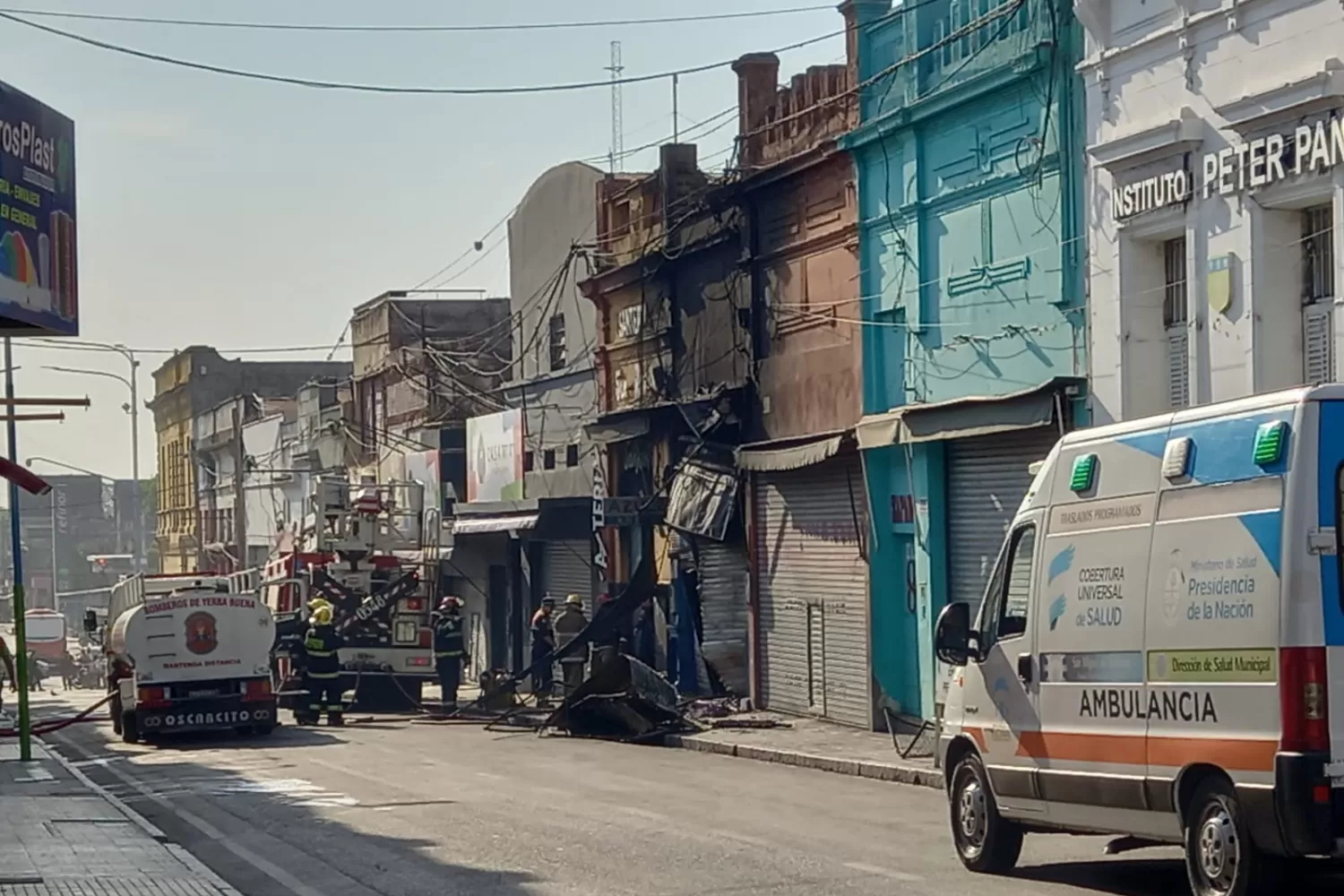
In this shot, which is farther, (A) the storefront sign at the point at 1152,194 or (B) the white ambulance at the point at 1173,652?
(A) the storefront sign at the point at 1152,194

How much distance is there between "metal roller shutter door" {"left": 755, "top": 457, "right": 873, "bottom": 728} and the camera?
85.9ft

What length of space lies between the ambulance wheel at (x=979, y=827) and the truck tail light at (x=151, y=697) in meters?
16.7

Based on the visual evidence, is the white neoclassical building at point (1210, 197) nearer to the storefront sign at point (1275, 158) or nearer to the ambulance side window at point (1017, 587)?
the storefront sign at point (1275, 158)

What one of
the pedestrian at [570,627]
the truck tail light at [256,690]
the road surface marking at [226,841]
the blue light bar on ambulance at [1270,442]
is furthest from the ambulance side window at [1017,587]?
the pedestrian at [570,627]

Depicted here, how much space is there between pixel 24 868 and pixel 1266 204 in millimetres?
11147

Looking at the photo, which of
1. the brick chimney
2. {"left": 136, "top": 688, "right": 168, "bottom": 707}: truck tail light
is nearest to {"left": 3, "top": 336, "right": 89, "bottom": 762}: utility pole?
{"left": 136, "top": 688, "right": 168, "bottom": 707}: truck tail light

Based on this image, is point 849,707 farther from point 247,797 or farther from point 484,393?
point 484,393

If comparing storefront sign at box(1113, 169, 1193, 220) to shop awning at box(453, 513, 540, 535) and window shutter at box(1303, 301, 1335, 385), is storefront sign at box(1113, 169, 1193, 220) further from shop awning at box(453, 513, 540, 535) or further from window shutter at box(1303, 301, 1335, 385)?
shop awning at box(453, 513, 540, 535)

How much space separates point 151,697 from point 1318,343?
16.5m

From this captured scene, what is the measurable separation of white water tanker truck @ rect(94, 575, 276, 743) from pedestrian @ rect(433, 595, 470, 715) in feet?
16.0

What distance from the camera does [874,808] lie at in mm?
Result: 17328

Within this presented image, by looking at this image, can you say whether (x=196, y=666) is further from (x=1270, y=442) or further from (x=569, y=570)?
(x=1270, y=442)

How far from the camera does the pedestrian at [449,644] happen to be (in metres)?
33.2

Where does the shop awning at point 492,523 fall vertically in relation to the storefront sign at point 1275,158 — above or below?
below
